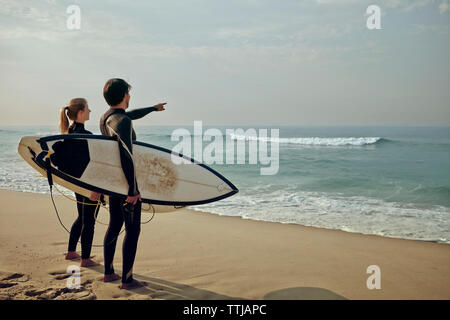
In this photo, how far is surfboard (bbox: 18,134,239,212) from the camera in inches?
109

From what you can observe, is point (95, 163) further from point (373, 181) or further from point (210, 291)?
point (373, 181)

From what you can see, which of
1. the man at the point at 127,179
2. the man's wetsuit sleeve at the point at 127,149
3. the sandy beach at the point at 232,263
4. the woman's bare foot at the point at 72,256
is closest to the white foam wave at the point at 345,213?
the sandy beach at the point at 232,263

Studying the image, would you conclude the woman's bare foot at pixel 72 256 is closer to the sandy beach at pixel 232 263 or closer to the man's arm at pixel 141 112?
the sandy beach at pixel 232 263

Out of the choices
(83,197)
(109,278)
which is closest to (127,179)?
(83,197)

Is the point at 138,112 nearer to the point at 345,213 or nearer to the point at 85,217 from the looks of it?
the point at 85,217

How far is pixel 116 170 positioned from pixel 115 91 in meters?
0.72

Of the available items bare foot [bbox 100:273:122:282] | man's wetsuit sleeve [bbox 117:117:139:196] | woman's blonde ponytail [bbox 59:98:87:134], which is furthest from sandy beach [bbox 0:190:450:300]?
woman's blonde ponytail [bbox 59:98:87:134]

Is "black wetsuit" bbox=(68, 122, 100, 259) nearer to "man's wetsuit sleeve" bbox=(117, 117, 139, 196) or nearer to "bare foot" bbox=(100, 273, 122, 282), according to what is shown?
"bare foot" bbox=(100, 273, 122, 282)

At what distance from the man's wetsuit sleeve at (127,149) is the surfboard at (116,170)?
225 mm

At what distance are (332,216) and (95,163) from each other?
4.49 m

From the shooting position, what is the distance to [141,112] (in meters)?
2.93

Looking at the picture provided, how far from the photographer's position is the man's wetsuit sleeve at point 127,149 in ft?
8.07

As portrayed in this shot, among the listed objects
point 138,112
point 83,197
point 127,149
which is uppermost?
point 138,112

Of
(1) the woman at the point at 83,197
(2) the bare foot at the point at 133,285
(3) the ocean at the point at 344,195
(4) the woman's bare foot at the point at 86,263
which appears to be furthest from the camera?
(3) the ocean at the point at 344,195
